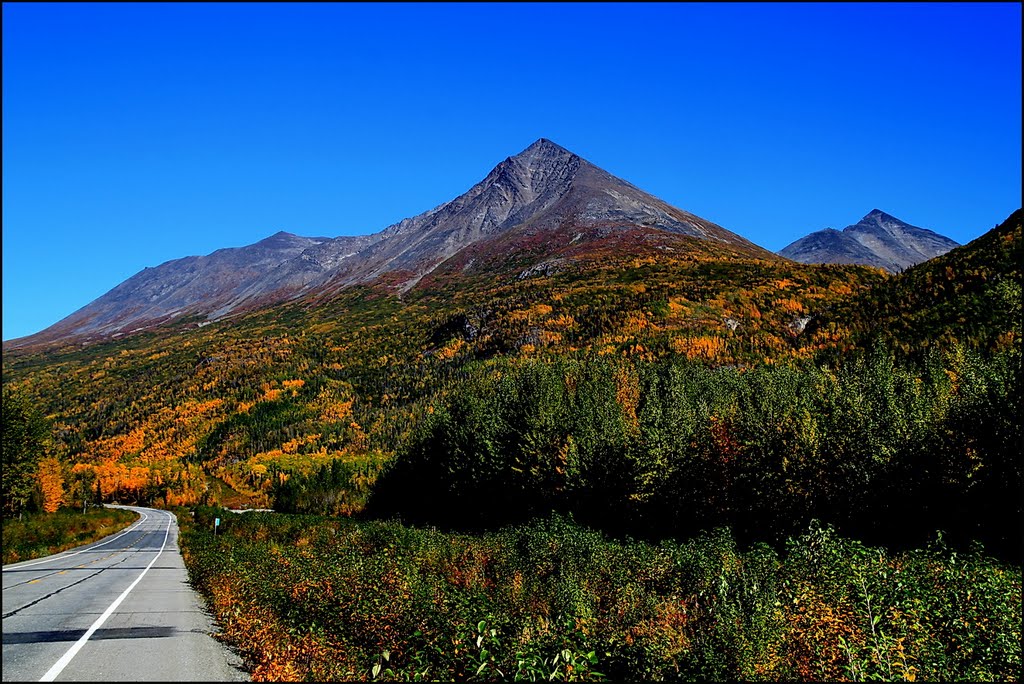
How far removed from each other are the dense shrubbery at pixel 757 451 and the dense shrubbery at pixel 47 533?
2708 cm

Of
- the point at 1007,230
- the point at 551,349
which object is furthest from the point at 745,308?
the point at 1007,230

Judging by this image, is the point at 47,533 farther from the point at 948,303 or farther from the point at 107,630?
the point at 948,303

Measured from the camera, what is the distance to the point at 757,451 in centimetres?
2816

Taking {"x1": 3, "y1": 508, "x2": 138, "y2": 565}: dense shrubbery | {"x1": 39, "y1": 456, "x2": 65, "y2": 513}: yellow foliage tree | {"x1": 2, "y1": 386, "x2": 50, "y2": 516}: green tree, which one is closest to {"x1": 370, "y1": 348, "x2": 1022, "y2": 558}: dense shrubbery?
{"x1": 3, "y1": 508, "x2": 138, "y2": 565}: dense shrubbery

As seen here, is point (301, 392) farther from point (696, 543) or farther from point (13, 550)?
point (696, 543)

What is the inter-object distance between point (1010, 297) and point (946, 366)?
521 inches

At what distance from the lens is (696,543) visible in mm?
24016

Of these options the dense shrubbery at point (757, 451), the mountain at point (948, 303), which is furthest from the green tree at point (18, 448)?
the mountain at point (948, 303)

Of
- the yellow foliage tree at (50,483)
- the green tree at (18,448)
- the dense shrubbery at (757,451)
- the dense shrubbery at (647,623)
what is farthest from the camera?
the yellow foliage tree at (50,483)

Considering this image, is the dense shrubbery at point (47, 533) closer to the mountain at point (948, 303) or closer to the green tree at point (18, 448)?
the green tree at point (18, 448)

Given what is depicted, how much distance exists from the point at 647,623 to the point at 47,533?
163ft

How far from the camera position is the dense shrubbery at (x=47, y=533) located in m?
35.2

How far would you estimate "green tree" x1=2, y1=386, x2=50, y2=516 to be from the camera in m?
46.5

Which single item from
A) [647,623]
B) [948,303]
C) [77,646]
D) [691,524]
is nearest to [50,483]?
[77,646]
